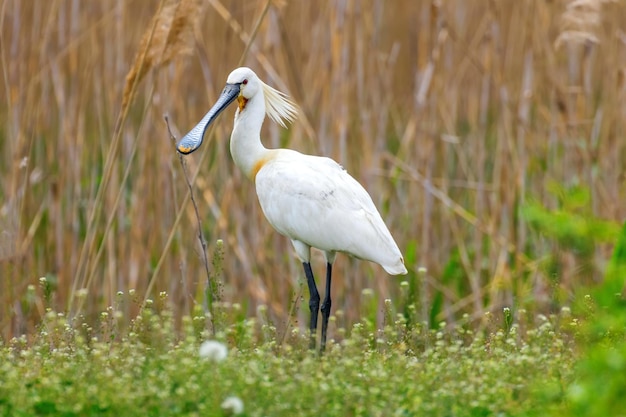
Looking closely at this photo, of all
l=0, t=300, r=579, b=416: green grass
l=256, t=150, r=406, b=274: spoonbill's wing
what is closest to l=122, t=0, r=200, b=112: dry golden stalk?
l=256, t=150, r=406, b=274: spoonbill's wing

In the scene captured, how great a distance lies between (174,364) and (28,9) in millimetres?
3072

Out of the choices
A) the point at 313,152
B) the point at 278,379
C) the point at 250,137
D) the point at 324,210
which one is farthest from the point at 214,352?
the point at 313,152

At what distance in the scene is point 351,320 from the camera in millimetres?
5500

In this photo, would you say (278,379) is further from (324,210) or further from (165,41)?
(165,41)

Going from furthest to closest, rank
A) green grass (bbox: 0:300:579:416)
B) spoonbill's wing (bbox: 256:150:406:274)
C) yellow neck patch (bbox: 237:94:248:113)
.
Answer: yellow neck patch (bbox: 237:94:248:113)
spoonbill's wing (bbox: 256:150:406:274)
green grass (bbox: 0:300:579:416)

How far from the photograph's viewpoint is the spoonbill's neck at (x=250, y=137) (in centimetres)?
473

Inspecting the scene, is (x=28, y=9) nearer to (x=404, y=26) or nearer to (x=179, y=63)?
(x=179, y=63)

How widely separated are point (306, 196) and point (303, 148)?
1182 millimetres

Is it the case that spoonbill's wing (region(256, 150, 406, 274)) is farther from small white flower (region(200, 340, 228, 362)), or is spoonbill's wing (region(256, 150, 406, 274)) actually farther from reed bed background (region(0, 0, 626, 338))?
small white flower (region(200, 340, 228, 362))

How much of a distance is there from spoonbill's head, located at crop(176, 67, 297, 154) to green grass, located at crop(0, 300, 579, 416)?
0.99 metres

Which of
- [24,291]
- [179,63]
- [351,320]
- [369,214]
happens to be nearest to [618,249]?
[369,214]

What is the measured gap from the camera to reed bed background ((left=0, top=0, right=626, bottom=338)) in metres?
5.35

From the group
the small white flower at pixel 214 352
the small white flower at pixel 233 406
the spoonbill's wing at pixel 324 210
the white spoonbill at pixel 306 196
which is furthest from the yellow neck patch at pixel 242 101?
the small white flower at pixel 233 406

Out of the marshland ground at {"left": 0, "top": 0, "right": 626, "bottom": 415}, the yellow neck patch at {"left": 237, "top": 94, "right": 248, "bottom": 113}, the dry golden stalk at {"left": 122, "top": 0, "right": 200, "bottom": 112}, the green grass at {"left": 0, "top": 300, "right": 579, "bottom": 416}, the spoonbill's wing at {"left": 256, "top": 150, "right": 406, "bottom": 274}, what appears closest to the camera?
the green grass at {"left": 0, "top": 300, "right": 579, "bottom": 416}
